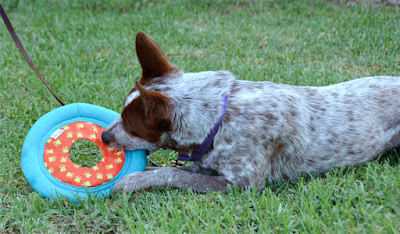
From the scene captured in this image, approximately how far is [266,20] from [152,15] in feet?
7.06

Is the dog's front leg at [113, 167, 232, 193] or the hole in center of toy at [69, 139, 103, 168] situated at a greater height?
the dog's front leg at [113, 167, 232, 193]

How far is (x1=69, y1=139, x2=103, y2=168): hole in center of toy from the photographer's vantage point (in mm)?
4047

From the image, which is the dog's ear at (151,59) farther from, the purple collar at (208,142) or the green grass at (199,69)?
the green grass at (199,69)

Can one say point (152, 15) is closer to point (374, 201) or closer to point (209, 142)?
point (209, 142)

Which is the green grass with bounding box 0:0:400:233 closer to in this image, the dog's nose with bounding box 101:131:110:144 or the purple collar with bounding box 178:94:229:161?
the purple collar with bounding box 178:94:229:161

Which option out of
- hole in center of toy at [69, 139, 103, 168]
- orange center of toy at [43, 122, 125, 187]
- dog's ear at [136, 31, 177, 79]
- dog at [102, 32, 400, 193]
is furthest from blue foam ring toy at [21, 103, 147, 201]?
dog's ear at [136, 31, 177, 79]

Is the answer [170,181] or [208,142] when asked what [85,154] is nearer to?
[170,181]

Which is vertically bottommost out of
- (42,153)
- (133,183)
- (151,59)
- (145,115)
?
(133,183)

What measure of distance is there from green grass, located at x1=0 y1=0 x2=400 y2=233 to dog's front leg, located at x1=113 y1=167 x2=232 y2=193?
A: 80 millimetres

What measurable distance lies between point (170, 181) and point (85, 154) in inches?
45.6

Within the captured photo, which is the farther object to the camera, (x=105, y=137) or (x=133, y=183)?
(x=105, y=137)

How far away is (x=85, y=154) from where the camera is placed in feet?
13.8

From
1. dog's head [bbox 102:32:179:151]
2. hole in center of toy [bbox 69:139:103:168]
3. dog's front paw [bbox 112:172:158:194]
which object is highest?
dog's head [bbox 102:32:179:151]

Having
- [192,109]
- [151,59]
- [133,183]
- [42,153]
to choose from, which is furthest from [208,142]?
[42,153]
